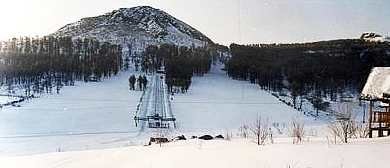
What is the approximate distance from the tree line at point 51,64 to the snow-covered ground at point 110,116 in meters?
5.61

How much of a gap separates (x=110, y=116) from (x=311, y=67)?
5624cm

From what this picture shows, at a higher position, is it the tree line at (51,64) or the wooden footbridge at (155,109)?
the tree line at (51,64)

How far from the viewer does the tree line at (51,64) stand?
81.5m

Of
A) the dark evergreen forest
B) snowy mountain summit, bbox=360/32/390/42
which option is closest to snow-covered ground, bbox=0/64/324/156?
the dark evergreen forest

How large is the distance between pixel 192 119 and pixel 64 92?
28.5 metres

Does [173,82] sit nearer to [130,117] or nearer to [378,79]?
[130,117]

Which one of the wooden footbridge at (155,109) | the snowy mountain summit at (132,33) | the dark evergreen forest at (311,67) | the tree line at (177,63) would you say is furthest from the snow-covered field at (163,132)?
the snowy mountain summit at (132,33)

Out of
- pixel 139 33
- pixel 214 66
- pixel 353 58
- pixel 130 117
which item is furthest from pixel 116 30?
pixel 130 117

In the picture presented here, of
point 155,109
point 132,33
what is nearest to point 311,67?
point 155,109

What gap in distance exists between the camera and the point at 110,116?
173 ft

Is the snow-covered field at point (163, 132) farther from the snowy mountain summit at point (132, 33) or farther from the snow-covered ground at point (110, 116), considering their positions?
the snowy mountain summit at point (132, 33)

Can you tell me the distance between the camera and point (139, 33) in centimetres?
18450

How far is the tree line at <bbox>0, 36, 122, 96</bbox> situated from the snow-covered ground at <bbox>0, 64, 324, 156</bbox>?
18.4ft

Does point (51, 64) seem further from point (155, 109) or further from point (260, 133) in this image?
point (260, 133)
